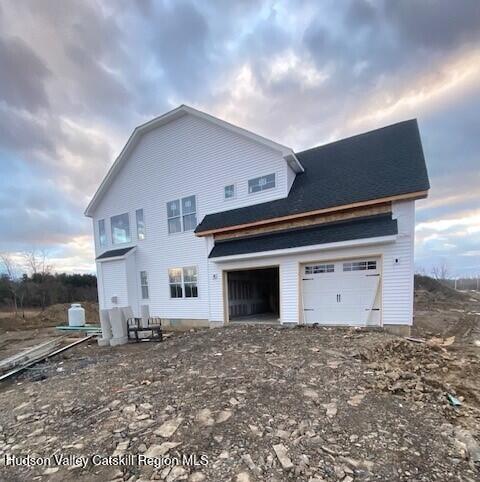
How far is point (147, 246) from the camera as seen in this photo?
13.2 m

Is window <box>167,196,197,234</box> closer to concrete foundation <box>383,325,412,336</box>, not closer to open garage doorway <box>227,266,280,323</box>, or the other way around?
open garage doorway <box>227,266,280,323</box>

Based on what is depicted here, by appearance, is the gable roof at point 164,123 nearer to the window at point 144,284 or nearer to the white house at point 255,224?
the white house at point 255,224

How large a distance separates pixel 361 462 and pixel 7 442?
4.36 metres

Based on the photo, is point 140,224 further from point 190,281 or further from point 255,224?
point 255,224

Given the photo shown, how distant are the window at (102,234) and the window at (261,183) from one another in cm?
998

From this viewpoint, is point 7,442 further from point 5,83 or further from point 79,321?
point 5,83

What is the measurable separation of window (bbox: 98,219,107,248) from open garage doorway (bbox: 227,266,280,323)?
28.0 ft

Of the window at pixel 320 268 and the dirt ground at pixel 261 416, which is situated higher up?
the window at pixel 320 268

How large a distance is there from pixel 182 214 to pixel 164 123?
466 cm

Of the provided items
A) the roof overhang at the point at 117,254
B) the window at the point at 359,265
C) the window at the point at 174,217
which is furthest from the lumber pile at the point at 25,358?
the window at the point at 359,265

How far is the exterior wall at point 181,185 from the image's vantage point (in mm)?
10539

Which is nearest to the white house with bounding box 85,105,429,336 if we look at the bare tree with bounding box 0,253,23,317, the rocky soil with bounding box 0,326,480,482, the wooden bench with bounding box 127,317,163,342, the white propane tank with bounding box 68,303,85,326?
the white propane tank with bounding box 68,303,85,326

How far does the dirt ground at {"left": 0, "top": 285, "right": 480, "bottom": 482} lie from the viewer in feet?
8.05

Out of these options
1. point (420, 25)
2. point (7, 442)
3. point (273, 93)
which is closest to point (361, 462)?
point (7, 442)
